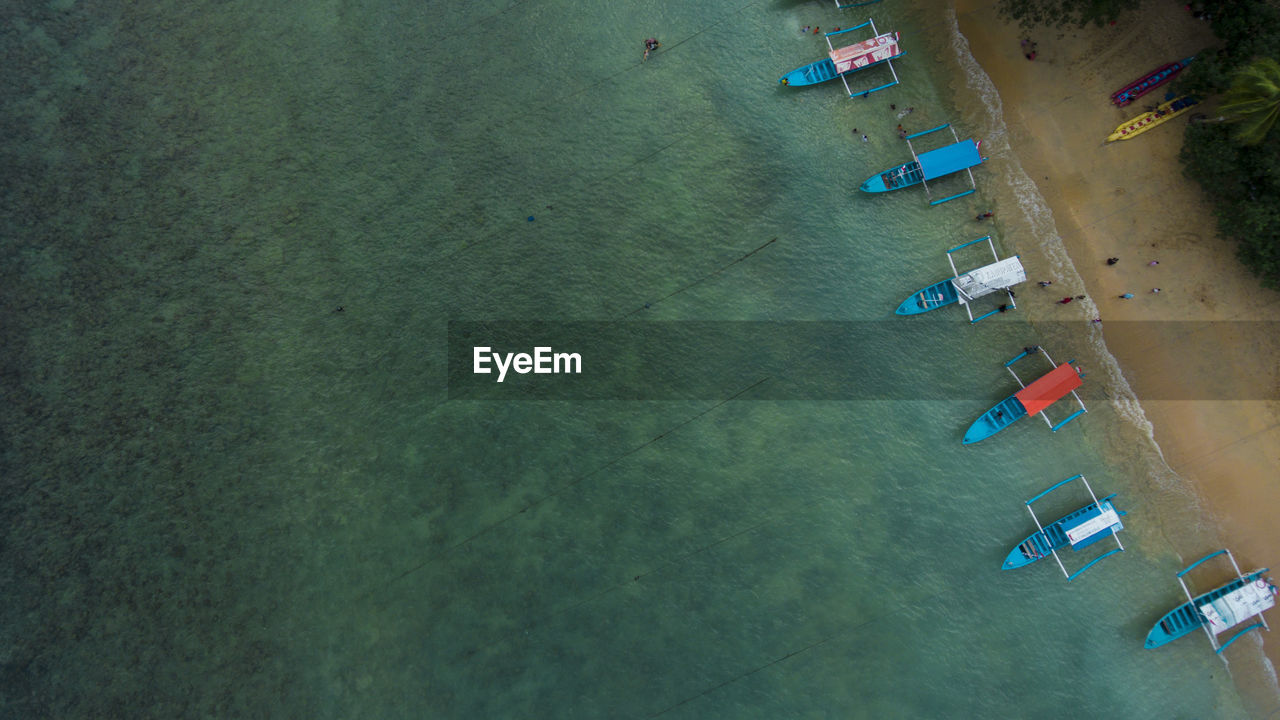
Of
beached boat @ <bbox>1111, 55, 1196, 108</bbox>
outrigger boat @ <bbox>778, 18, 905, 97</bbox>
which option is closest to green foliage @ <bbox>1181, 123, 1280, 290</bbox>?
beached boat @ <bbox>1111, 55, 1196, 108</bbox>

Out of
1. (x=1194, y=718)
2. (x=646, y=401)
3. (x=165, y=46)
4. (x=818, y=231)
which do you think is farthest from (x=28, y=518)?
(x=1194, y=718)

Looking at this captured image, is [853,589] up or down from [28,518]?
down

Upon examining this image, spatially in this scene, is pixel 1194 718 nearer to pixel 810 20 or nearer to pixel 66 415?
pixel 810 20

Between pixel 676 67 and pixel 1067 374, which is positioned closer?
pixel 1067 374

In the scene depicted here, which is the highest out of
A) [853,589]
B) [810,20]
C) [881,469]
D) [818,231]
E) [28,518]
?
[810,20]

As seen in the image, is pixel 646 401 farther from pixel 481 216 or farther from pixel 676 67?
pixel 676 67
